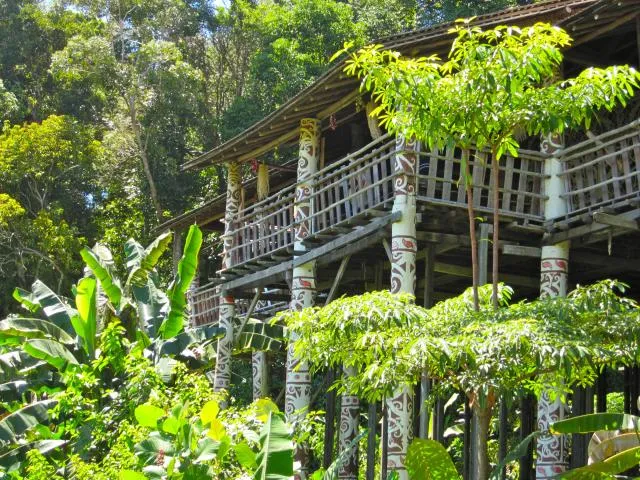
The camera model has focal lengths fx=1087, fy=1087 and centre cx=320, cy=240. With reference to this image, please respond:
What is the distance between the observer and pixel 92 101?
3222 cm

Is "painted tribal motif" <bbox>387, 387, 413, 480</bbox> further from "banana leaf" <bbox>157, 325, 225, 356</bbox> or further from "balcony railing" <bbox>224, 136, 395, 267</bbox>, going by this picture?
"banana leaf" <bbox>157, 325, 225, 356</bbox>

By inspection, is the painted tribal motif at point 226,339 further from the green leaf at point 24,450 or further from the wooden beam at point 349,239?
the green leaf at point 24,450

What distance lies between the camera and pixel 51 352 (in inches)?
579

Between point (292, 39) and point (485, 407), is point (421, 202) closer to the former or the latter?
point (485, 407)

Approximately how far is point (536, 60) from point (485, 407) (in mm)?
2769

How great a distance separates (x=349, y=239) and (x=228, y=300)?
188 inches

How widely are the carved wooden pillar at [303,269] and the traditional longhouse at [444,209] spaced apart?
17 millimetres

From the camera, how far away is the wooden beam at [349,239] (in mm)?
12523

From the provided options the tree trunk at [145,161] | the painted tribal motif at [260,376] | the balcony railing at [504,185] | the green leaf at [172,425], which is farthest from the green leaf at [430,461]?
the tree trunk at [145,161]

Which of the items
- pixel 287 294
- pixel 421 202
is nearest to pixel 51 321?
pixel 287 294

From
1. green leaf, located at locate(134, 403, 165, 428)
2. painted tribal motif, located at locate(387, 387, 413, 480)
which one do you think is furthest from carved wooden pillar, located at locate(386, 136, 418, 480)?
green leaf, located at locate(134, 403, 165, 428)

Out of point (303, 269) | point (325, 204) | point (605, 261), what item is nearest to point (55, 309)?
point (303, 269)

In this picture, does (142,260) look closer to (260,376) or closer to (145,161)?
(260,376)

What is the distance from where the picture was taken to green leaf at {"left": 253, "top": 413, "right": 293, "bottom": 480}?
27.6ft
